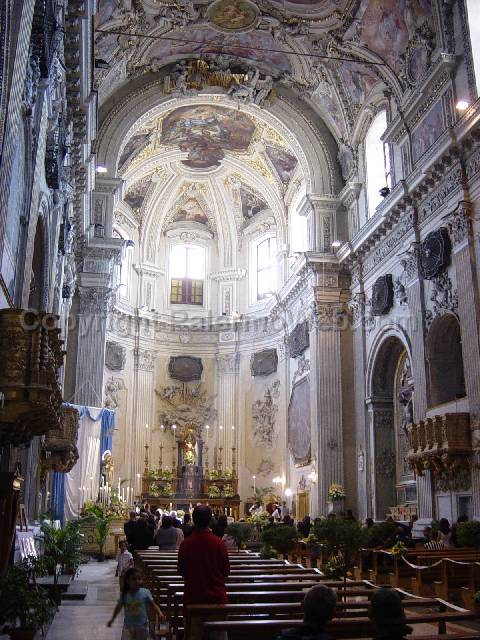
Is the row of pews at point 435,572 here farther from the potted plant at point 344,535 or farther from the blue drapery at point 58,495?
the blue drapery at point 58,495

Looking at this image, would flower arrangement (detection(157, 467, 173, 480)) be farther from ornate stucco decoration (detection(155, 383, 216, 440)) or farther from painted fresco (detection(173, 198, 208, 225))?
painted fresco (detection(173, 198, 208, 225))

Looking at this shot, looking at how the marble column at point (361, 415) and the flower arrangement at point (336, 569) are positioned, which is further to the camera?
the marble column at point (361, 415)

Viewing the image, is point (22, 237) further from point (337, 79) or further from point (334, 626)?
point (337, 79)

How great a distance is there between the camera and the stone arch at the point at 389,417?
66.2 feet

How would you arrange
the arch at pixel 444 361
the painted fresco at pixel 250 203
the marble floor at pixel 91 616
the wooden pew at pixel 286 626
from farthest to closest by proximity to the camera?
1. the painted fresco at pixel 250 203
2. the arch at pixel 444 361
3. the marble floor at pixel 91 616
4. the wooden pew at pixel 286 626

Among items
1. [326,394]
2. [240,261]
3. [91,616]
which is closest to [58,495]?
[326,394]

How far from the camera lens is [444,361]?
17.4 m

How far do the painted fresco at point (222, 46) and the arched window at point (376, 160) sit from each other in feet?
12.1

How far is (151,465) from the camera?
96.9ft

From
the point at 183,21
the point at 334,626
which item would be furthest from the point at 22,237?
the point at 183,21

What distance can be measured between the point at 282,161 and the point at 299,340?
7599 millimetres

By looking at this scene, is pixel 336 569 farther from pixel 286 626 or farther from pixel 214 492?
pixel 214 492

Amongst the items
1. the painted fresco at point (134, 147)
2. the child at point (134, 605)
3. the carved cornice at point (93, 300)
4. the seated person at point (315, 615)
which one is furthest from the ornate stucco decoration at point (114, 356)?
the seated person at point (315, 615)

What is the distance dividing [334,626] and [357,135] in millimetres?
20424
